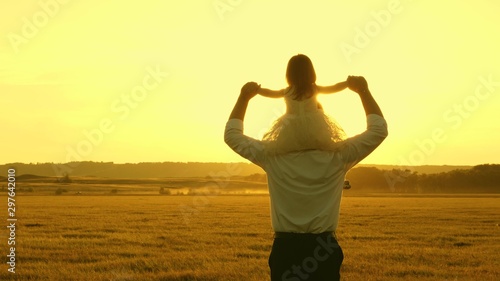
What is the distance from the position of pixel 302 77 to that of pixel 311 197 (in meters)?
0.67

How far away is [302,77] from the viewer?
3744 mm

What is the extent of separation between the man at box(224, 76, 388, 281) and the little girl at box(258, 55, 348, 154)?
2.4 inches

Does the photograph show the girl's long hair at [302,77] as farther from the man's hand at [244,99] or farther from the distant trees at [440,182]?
the distant trees at [440,182]

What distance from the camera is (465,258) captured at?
14875mm

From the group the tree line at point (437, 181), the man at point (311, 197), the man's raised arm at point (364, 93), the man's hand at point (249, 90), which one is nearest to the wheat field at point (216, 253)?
the man at point (311, 197)

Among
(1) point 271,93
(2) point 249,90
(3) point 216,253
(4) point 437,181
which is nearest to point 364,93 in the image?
(1) point 271,93

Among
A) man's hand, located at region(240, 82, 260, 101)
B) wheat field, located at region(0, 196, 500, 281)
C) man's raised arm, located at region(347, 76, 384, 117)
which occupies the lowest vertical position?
wheat field, located at region(0, 196, 500, 281)

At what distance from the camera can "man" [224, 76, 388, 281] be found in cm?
378

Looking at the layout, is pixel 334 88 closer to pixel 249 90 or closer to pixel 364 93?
pixel 364 93

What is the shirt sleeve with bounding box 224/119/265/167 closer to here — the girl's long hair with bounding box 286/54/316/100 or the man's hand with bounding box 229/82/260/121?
the man's hand with bounding box 229/82/260/121

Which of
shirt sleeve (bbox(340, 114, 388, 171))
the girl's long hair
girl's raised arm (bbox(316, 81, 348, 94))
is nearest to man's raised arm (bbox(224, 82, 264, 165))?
the girl's long hair

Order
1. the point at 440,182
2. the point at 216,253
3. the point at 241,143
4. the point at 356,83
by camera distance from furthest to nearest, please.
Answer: the point at 440,182
the point at 216,253
the point at 241,143
the point at 356,83

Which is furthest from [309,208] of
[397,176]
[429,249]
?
[397,176]

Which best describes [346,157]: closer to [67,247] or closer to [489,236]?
[67,247]
